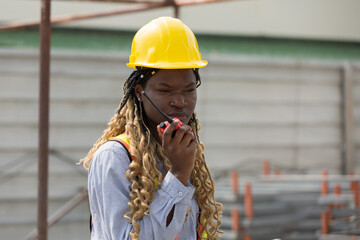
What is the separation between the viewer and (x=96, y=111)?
35.9 ft

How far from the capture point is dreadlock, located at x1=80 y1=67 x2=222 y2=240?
1.80 meters

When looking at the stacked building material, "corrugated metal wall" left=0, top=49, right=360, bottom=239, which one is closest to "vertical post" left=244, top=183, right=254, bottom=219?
the stacked building material

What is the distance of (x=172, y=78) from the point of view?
1941 mm

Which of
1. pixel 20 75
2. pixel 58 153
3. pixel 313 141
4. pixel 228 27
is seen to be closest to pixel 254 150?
pixel 313 141

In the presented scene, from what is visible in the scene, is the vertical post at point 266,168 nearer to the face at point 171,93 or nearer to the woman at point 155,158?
the woman at point 155,158

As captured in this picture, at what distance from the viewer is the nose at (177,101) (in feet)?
6.31

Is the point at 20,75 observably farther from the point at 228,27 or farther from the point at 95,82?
the point at 228,27

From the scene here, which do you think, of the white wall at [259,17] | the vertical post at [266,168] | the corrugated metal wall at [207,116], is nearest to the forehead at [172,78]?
the corrugated metal wall at [207,116]

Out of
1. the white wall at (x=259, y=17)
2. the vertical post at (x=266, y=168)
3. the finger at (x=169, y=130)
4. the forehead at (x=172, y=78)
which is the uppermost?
the white wall at (x=259, y=17)

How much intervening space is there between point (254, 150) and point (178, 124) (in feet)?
34.9

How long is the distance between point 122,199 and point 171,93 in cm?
39

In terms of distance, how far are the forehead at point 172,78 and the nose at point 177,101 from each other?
0.03 meters

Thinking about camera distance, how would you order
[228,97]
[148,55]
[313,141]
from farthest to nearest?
[313,141], [228,97], [148,55]

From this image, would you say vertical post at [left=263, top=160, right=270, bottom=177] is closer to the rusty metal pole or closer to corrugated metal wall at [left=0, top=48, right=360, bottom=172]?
corrugated metal wall at [left=0, top=48, right=360, bottom=172]
